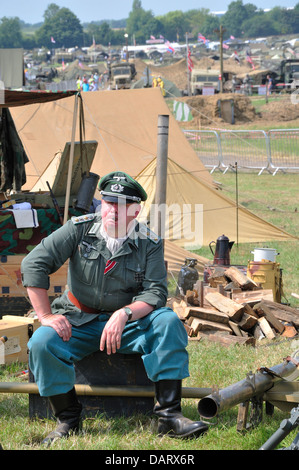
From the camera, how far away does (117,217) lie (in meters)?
3.80

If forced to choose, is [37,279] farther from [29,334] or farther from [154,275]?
[29,334]

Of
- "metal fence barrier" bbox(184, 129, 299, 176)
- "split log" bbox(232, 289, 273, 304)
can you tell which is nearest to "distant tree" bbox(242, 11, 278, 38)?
"metal fence barrier" bbox(184, 129, 299, 176)

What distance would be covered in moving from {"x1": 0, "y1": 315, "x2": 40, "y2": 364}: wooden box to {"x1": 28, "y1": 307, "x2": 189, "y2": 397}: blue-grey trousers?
1.36 metres

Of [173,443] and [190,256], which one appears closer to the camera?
[173,443]

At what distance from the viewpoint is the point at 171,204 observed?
9.38 meters

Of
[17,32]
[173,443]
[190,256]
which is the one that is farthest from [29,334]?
[17,32]

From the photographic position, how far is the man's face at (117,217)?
379 cm

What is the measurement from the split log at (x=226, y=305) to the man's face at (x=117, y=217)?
7.47ft

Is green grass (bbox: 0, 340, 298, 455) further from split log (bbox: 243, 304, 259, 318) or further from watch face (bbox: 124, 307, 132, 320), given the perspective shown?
split log (bbox: 243, 304, 259, 318)

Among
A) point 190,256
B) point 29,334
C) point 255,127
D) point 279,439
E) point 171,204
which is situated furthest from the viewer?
point 255,127

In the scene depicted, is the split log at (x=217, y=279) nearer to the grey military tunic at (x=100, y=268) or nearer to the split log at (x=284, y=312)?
the split log at (x=284, y=312)

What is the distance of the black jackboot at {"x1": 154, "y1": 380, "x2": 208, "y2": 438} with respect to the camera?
3471 mm

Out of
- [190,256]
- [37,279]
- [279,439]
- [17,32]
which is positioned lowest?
[190,256]

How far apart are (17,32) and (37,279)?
189 metres
